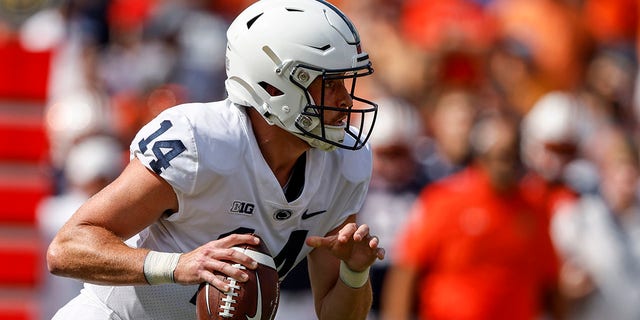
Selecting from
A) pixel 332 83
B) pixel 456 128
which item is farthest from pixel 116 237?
pixel 456 128

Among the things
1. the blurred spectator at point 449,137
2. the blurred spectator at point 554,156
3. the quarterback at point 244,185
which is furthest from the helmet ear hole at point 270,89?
the blurred spectator at point 449,137

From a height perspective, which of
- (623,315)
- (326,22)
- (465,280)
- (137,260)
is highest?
(326,22)

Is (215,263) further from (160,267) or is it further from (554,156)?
(554,156)

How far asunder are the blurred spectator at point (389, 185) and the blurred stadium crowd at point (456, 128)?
1 cm

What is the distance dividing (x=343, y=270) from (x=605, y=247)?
3.84 m

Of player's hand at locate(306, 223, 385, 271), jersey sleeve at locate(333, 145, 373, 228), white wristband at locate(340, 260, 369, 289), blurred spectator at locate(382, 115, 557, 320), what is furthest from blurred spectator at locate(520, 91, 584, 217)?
player's hand at locate(306, 223, 385, 271)

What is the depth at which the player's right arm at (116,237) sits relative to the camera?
397cm

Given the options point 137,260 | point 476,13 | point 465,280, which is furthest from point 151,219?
point 476,13

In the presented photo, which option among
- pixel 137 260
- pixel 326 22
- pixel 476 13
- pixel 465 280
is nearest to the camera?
pixel 137 260

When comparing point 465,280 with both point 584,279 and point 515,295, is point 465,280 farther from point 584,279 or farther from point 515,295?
point 584,279

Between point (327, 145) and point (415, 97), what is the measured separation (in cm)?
525

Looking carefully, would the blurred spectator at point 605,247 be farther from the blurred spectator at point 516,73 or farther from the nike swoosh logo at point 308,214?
the nike swoosh logo at point 308,214

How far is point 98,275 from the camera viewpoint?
4012 millimetres

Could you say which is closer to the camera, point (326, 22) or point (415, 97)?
point (326, 22)
